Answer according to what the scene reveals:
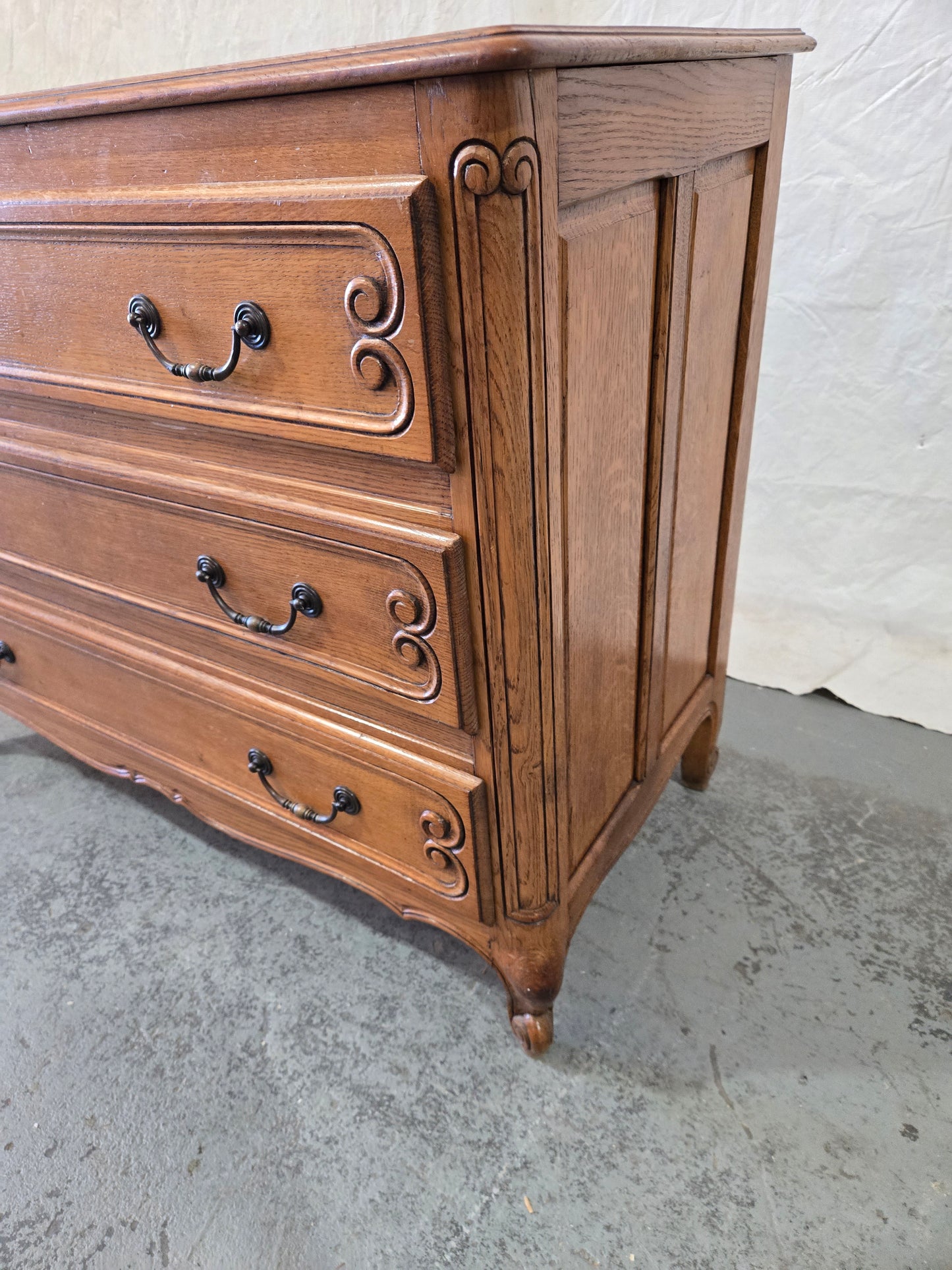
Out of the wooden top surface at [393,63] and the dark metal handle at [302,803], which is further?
the dark metal handle at [302,803]

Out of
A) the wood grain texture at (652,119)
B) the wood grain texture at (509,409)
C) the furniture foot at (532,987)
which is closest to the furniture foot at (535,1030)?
the furniture foot at (532,987)

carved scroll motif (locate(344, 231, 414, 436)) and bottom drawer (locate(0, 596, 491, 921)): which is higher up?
carved scroll motif (locate(344, 231, 414, 436))

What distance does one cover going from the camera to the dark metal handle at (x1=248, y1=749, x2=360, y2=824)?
1.01 meters

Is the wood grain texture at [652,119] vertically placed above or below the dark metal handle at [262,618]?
above

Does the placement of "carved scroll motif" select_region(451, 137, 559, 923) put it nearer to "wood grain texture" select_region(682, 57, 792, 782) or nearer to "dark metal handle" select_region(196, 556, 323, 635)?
"dark metal handle" select_region(196, 556, 323, 635)

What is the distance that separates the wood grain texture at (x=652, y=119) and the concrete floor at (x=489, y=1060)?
0.94 m

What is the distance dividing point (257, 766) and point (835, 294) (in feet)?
4.01

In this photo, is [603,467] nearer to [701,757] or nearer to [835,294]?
[701,757]

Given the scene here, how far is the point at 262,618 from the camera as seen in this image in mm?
940

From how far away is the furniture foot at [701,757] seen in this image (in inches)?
56.0

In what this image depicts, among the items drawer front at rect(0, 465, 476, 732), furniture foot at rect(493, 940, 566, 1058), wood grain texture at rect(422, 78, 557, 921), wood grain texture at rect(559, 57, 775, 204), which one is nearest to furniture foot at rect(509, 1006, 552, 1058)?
furniture foot at rect(493, 940, 566, 1058)

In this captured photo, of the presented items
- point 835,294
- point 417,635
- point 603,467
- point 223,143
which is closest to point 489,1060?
point 417,635

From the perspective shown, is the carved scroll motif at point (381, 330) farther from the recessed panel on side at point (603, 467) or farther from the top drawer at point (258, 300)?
the recessed panel on side at point (603, 467)

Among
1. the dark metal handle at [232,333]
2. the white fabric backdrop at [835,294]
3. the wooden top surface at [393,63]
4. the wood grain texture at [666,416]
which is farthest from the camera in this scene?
the white fabric backdrop at [835,294]
